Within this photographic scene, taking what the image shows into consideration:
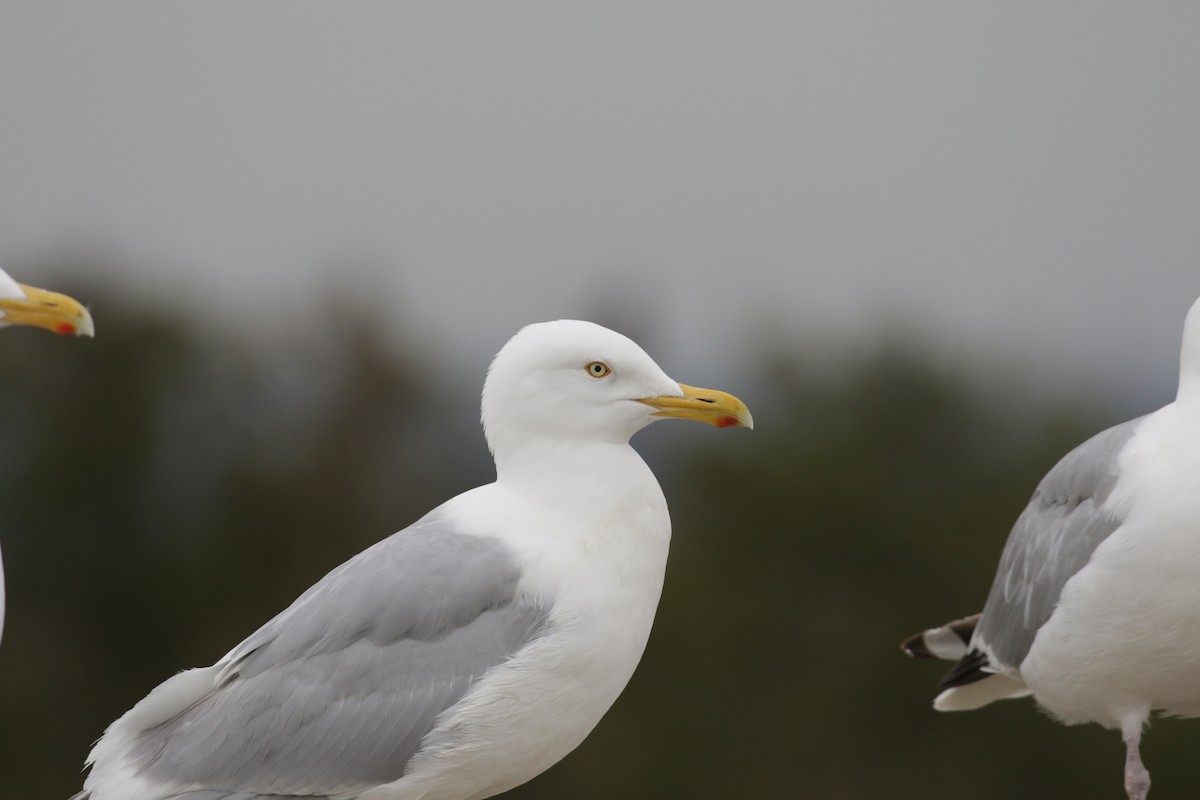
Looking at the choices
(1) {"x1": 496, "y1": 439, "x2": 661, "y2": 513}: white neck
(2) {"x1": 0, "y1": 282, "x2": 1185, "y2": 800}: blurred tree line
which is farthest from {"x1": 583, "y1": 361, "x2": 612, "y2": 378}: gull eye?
(2) {"x1": 0, "y1": 282, "x2": 1185, "y2": 800}: blurred tree line

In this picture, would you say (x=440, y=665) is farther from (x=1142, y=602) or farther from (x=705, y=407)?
(x=1142, y=602)

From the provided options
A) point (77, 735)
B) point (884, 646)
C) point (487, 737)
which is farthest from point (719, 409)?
point (77, 735)

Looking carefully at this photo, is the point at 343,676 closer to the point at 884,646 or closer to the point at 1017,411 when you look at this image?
the point at 884,646

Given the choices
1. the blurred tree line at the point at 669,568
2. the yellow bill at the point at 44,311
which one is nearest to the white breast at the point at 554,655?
the yellow bill at the point at 44,311

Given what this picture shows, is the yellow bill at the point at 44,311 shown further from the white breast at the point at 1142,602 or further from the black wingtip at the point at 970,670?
the black wingtip at the point at 970,670

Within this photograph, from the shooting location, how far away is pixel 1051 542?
12.1ft

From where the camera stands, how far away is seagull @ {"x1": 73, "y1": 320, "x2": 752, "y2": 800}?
111 inches

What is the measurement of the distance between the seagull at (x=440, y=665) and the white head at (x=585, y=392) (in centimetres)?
1

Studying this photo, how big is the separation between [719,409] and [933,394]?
4.89 m

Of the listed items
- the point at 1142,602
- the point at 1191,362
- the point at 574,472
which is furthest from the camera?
the point at 1191,362

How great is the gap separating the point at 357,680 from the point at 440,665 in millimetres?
171

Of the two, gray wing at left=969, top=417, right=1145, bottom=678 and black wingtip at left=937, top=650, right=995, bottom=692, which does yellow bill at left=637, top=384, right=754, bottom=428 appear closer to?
gray wing at left=969, top=417, right=1145, bottom=678

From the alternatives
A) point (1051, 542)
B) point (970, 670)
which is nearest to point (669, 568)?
point (970, 670)

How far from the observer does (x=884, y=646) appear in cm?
688
